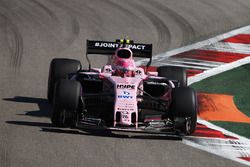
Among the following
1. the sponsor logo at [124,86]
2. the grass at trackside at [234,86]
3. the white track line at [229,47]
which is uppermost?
the white track line at [229,47]

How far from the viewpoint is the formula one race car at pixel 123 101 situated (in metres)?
14.1

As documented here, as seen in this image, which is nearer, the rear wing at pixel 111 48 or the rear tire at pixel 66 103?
the rear tire at pixel 66 103

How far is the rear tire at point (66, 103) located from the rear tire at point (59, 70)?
6.75 feet

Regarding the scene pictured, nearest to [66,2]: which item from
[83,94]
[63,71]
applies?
[63,71]

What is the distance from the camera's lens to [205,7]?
2702 cm

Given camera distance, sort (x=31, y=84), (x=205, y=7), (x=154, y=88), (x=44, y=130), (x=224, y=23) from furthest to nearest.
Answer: (x=205, y=7) < (x=224, y=23) < (x=31, y=84) < (x=154, y=88) < (x=44, y=130)

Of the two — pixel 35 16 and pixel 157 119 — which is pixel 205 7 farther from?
pixel 157 119

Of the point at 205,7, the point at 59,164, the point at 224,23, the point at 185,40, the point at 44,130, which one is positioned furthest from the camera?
the point at 205,7

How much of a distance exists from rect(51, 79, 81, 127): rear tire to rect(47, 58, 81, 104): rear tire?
2.06m

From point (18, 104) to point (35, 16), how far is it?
8608mm

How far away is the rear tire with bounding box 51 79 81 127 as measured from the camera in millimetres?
14250

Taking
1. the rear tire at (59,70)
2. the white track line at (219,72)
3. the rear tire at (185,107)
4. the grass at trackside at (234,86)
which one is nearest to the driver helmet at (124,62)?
the rear tire at (59,70)

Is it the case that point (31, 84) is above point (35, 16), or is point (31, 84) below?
below

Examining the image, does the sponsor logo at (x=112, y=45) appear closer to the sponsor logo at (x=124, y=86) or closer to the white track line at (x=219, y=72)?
the sponsor logo at (x=124, y=86)
